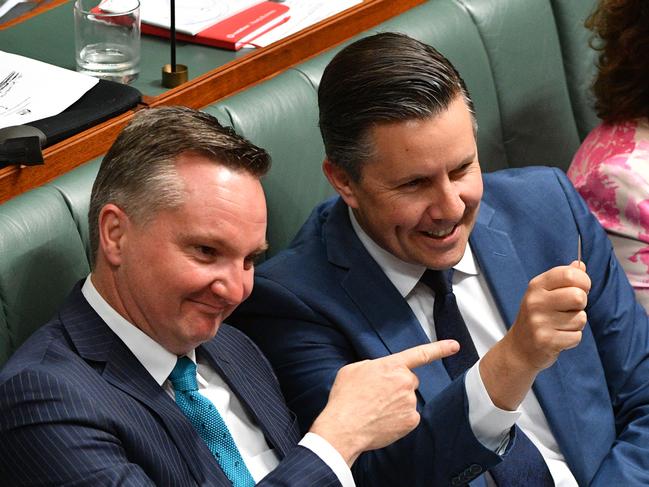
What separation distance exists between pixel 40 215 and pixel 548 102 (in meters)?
1.20

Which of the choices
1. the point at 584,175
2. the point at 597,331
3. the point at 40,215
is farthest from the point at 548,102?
the point at 40,215

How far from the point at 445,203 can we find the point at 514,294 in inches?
8.3

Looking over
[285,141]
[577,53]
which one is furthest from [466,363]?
[577,53]

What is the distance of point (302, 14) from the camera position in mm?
2320

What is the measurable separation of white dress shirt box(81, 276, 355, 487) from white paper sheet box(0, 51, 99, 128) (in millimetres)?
440

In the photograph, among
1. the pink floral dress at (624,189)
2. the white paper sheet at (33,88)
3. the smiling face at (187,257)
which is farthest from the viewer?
the pink floral dress at (624,189)

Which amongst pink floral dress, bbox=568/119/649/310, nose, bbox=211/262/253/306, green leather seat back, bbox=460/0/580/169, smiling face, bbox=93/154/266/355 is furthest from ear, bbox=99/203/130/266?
green leather seat back, bbox=460/0/580/169

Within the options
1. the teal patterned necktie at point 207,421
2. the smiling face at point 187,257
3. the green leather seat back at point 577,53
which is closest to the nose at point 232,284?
the smiling face at point 187,257

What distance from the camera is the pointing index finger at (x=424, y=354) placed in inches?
60.0

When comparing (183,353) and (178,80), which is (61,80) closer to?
(178,80)

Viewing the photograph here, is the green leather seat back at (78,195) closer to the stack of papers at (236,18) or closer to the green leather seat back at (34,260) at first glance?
A: the green leather seat back at (34,260)

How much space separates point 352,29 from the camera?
226cm

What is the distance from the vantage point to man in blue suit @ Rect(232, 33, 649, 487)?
1.58m

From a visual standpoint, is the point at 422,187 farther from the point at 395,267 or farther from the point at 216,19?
the point at 216,19
